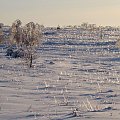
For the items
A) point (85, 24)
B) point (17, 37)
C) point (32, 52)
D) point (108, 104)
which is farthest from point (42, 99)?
point (85, 24)

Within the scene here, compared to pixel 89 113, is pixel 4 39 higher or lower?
higher

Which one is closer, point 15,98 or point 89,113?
point 89,113

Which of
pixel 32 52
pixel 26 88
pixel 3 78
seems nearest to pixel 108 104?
pixel 26 88

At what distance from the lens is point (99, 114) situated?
884 centimetres

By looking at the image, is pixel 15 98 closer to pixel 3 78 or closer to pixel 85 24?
pixel 3 78

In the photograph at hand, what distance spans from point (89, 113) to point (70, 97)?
12.1 ft

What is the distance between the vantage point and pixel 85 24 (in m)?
110

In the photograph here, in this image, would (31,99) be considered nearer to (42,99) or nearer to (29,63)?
(42,99)

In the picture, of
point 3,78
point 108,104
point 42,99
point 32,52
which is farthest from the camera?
point 32,52

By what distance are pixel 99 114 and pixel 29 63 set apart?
17490 millimetres

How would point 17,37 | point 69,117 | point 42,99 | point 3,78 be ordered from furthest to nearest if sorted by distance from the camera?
point 17,37 → point 3,78 → point 42,99 → point 69,117

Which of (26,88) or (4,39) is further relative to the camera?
(4,39)

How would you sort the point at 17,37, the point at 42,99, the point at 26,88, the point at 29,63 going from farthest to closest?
1. the point at 17,37
2. the point at 29,63
3. the point at 26,88
4. the point at 42,99

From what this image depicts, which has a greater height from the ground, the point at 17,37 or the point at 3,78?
the point at 17,37
